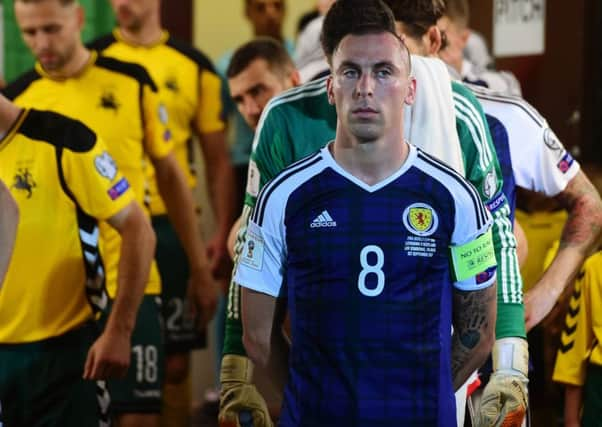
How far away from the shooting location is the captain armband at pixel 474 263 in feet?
13.8

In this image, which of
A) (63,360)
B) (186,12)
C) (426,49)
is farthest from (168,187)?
(186,12)

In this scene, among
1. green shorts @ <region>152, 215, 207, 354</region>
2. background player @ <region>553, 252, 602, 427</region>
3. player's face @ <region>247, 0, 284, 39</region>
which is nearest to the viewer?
background player @ <region>553, 252, 602, 427</region>

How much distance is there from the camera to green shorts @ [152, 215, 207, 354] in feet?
27.7

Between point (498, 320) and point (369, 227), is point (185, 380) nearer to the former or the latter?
point (498, 320)

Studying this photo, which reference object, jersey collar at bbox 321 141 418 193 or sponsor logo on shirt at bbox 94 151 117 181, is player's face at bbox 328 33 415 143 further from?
sponsor logo on shirt at bbox 94 151 117 181

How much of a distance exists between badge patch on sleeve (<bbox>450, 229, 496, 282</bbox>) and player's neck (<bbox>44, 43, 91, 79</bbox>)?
3480 mm

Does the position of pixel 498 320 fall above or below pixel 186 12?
below

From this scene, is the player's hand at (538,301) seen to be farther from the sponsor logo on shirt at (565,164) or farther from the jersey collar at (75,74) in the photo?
the jersey collar at (75,74)

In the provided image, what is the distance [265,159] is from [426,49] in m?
0.59

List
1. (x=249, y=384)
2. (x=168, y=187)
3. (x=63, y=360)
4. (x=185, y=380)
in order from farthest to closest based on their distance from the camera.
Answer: (x=185, y=380)
(x=168, y=187)
(x=63, y=360)
(x=249, y=384)

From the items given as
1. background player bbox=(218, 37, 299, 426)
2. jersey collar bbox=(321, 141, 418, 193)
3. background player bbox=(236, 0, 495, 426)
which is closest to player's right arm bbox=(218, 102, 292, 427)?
→ background player bbox=(236, 0, 495, 426)

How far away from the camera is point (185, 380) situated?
930 cm

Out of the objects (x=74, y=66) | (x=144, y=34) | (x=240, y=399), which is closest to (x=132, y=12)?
(x=144, y=34)

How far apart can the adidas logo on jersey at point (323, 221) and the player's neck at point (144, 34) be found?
486 centimetres
